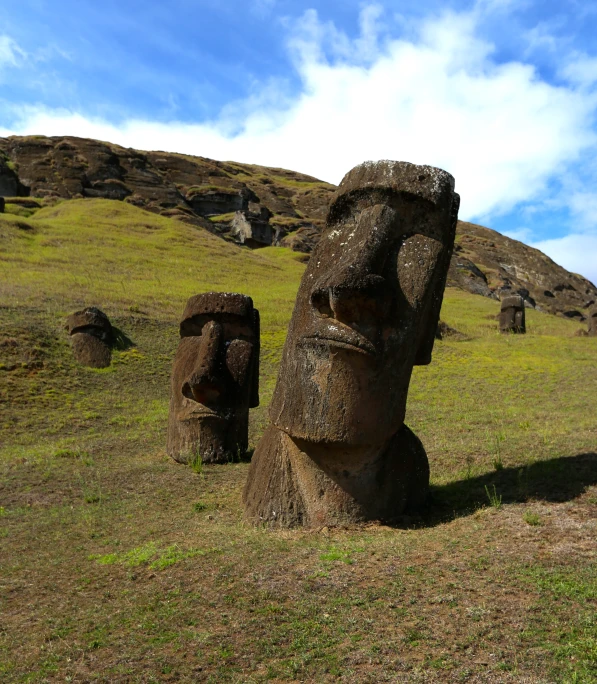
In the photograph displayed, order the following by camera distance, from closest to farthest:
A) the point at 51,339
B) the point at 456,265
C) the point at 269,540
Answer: the point at 269,540 → the point at 51,339 → the point at 456,265

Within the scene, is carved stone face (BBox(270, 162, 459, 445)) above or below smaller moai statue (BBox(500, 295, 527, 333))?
below

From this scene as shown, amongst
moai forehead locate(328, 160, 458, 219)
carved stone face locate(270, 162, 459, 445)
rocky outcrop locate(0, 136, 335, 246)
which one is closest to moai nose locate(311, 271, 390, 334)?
carved stone face locate(270, 162, 459, 445)

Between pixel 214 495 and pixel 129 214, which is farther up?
pixel 129 214

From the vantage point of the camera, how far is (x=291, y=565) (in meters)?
4.94

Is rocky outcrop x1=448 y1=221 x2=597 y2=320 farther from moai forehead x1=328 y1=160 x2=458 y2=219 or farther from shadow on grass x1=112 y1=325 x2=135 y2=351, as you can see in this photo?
moai forehead x1=328 y1=160 x2=458 y2=219

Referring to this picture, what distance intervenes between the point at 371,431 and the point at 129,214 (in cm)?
5114

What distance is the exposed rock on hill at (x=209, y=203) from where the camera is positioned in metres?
63.6

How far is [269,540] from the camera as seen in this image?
5672 mm

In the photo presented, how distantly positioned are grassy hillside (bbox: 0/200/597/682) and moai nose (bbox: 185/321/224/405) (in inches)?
42.4

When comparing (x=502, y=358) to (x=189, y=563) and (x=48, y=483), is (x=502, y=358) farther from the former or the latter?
(x=189, y=563)

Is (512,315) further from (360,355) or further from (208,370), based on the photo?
(360,355)

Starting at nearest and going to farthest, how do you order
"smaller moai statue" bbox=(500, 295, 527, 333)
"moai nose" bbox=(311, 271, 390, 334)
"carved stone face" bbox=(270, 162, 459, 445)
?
"moai nose" bbox=(311, 271, 390, 334)
"carved stone face" bbox=(270, 162, 459, 445)
"smaller moai statue" bbox=(500, 295, 527, 333)

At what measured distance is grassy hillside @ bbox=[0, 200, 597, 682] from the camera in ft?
12.1

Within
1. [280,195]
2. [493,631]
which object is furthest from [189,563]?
[280,195]
